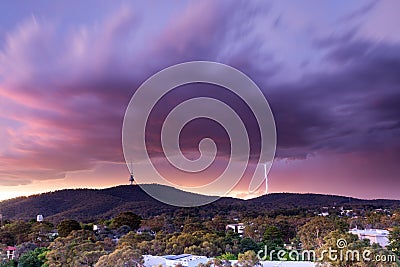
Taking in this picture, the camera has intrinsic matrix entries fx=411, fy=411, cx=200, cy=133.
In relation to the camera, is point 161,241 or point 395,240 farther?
point 161,241

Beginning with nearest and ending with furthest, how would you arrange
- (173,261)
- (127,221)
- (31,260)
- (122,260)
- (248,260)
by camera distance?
(248,260), (122,260), (173,261), (31,260), (127,221)

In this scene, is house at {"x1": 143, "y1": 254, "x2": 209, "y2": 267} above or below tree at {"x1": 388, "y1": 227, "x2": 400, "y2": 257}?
below

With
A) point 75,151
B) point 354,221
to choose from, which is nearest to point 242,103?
point 75,151

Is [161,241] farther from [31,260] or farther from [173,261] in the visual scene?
[31,260]

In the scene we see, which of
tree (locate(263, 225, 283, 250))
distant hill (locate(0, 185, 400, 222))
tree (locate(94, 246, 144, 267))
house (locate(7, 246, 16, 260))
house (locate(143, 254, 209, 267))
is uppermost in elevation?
distant hill (locate(0, 185, 400, 222))

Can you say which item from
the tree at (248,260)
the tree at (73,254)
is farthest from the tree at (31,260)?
the tree at (248,260)

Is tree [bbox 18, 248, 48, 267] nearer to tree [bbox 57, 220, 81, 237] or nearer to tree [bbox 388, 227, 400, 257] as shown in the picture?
tree [bbox 57, 220, 81, 237]

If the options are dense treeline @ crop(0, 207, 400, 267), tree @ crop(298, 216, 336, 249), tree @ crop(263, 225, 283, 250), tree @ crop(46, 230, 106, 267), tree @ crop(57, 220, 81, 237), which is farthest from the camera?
tree @ crop(57, 220, 81, 237)

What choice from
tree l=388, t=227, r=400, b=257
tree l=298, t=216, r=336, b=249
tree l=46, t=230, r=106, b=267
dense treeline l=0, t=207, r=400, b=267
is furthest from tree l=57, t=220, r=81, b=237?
tree l=388, t=227, r=400, b=257

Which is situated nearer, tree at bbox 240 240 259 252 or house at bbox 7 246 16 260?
tree at bbox 240 240 259 252

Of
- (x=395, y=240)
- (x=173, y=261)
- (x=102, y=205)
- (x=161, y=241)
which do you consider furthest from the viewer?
(x=102, y=205)

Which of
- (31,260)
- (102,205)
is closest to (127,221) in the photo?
(31,260)

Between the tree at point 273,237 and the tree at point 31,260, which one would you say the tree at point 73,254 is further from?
the tree at point 273,237
